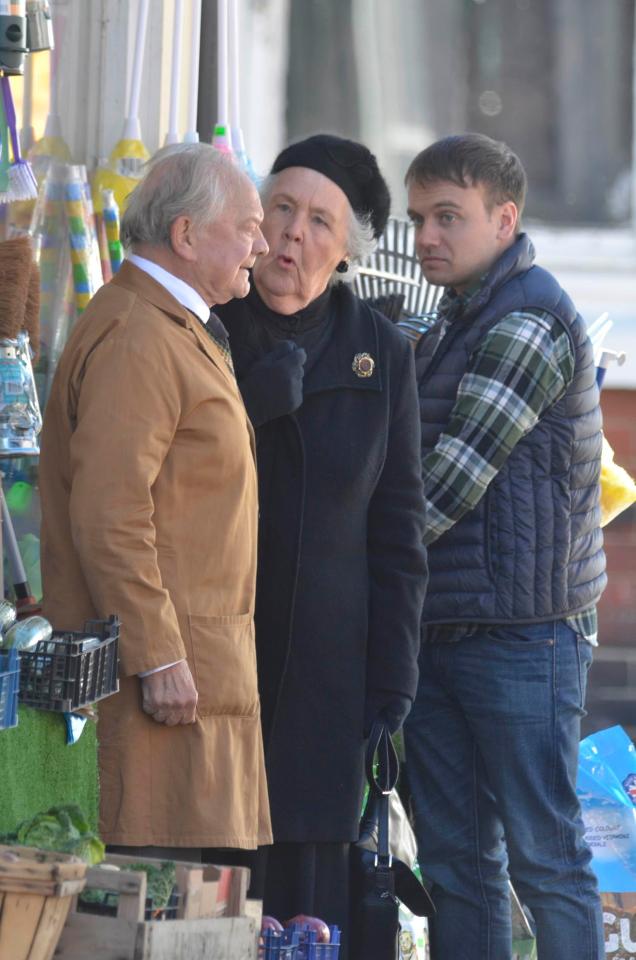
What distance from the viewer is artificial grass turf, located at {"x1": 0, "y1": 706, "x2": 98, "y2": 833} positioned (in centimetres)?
296

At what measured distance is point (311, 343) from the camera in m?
3.79

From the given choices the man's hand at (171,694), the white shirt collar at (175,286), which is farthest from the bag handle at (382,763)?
the white shirt collar at (175,286)

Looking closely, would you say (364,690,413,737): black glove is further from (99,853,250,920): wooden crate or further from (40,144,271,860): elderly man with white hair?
(99,853,250,920): wooden crate

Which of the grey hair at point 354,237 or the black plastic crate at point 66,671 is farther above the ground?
the grey hair at point 354,237

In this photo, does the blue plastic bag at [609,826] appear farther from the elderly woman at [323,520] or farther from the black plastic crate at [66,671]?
the black plastic crate at [66,671]

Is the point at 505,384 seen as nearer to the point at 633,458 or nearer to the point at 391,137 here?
the point at 633,458

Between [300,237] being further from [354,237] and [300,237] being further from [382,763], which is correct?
[382,763]

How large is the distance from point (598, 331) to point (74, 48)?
5.71ft

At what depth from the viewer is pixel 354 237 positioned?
387cm

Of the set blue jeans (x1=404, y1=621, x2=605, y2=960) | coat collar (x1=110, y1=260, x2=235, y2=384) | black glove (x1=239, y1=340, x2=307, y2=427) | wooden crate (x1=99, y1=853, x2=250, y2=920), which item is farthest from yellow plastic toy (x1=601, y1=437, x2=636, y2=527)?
wooden crate (x1=99, y1=853, x2=250, y2=920)

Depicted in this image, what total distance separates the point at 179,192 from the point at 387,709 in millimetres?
1148

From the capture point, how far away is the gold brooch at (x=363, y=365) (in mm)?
3764

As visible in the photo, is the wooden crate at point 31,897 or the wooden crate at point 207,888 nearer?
the wooden crate at point 31,897

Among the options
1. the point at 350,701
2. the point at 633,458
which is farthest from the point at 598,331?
the point at 350,701
